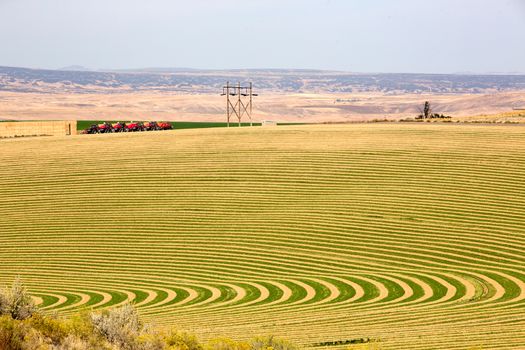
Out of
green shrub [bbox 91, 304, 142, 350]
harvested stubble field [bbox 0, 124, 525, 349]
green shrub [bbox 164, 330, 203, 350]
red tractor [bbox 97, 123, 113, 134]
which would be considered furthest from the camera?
red tractor [bbox 97, 123, 113, 134]

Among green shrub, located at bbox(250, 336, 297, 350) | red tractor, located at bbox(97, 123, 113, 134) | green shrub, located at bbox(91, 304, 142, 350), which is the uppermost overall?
green shrub, located at bbox(91, 304, 142, 350)

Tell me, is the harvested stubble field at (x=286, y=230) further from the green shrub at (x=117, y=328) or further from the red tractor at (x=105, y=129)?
the red tractor at (x=105, y=129)

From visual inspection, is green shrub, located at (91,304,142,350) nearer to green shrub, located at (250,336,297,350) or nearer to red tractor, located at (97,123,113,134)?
green shrub, located at (250,336,297,350)

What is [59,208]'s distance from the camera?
39969 mm

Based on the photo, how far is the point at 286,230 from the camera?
3506cm

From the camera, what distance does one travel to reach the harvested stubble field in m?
21.5

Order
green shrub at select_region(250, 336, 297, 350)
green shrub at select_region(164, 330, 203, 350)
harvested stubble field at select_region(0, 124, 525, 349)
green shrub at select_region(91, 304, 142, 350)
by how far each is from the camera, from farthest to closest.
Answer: harvested stubble field at select_region(0, 124, 525, 349) → green shrub at select_region(250, 336, 297, 350) → green shrub at select_region(164, 330, 203, 350) → green shrub at select_region(91, 304, 142, 350)

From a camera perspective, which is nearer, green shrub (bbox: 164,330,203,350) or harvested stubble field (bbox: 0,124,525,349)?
green shrub (bbox: 164,330,203,350)

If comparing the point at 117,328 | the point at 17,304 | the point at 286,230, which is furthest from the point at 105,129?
the point at 117,328

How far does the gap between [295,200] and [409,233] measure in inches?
256

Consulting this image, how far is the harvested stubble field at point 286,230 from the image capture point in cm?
2145

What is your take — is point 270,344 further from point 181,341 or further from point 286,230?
point 286,230

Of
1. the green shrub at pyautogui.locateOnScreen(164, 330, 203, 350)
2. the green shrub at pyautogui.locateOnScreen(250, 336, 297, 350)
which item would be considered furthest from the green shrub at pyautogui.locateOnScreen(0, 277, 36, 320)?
the green shrub at pyautogui.locateOnScreen(250, 336, 297, 350)

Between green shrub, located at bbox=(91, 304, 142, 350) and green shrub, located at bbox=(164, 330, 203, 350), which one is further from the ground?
green shrub, located at bbox=(91, 304, 142, 350)
